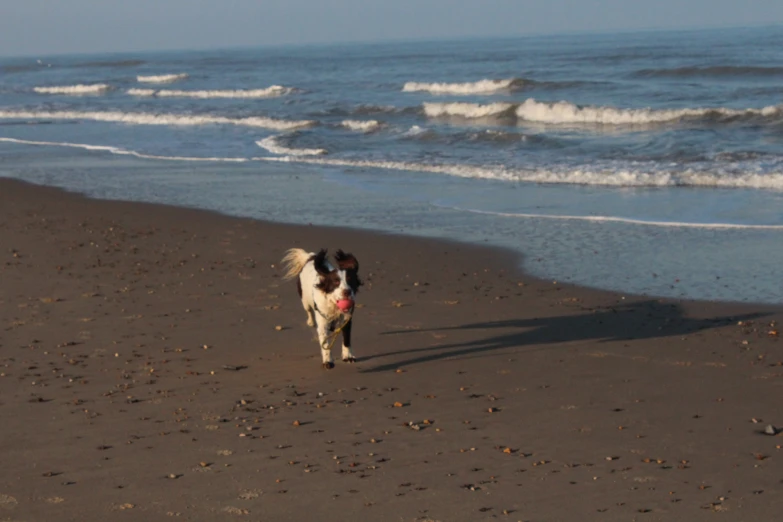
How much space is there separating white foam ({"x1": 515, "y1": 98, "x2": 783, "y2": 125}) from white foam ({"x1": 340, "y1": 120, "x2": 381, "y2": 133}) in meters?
4.75

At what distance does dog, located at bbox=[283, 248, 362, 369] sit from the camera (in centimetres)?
751

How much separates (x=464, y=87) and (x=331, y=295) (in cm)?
3569

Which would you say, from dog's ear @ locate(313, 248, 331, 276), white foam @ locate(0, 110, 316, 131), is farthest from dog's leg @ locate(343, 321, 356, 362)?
white foam @ locate(0, 110, 316, 131)

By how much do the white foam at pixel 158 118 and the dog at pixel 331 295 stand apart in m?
19.4

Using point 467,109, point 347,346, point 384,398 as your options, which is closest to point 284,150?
point 467,109

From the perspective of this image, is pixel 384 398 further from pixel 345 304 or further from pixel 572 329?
pixel 572 329

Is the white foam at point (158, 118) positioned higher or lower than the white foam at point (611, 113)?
higher

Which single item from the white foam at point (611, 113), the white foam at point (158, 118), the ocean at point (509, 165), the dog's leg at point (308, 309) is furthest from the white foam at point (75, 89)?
the dog's leg at point (308, 309)

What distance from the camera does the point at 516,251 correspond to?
11453 millimetres

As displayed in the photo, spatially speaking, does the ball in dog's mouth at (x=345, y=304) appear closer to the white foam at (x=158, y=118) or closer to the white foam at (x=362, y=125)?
the white foam at (x=362, y=125)

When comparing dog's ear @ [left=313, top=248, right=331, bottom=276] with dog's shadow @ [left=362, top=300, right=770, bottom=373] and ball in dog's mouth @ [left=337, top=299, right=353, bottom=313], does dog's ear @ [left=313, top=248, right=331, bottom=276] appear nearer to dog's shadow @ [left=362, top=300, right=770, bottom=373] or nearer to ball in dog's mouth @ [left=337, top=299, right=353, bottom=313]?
ball in dog's mouth @ [left=337, top=299, right=353, bottom=313]

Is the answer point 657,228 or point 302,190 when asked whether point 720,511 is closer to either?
point 657,228

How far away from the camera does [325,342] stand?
7.79 meters

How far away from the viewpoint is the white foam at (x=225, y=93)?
42.3m
